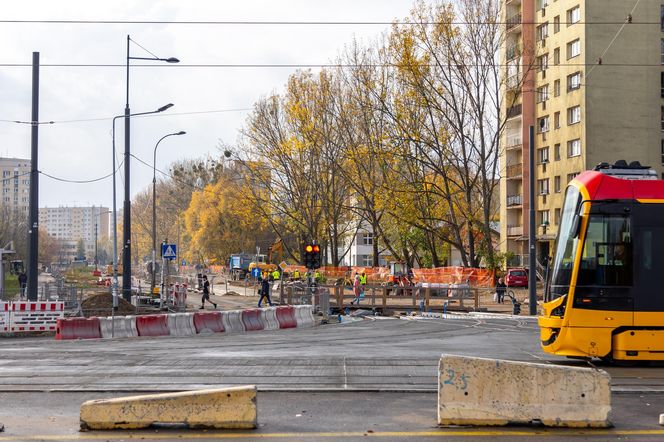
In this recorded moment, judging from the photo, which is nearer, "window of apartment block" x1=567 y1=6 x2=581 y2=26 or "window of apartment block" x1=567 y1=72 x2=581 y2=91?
"window of apartment block" x1=567 y1=72 x2=581 y2=91

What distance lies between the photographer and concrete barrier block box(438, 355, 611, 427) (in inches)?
360

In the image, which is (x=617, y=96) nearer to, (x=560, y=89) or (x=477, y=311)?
(x=560, y=89)

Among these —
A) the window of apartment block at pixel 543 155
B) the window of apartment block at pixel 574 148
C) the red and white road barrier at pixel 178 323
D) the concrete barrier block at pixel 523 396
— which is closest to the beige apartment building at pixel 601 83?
the window of apartment block at pixel 574 148

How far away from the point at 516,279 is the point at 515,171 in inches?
565

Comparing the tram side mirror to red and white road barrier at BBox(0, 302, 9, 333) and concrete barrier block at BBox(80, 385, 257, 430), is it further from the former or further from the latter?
red and white road barrier at BBox(0, 302, 9, 333)

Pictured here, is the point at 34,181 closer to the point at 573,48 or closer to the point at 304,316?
the point at 304,316

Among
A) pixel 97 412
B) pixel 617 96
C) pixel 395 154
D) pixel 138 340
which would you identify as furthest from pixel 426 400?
pixel 617 96

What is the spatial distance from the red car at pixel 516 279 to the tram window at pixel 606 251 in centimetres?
4129

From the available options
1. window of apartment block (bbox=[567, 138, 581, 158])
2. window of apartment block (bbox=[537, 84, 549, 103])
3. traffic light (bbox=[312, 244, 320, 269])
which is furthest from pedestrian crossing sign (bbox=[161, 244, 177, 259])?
window of apartment block (bbox=[537, 84, 549, 103])

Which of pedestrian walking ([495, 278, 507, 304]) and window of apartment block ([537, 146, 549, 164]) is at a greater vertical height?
window of apartment block ([537, 146, 549, 164])

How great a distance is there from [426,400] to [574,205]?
5.43 metres

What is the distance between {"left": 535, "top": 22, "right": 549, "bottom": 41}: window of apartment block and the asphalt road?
42999 mm

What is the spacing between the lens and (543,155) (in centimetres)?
6281

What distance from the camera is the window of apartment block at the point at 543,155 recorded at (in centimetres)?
6206
